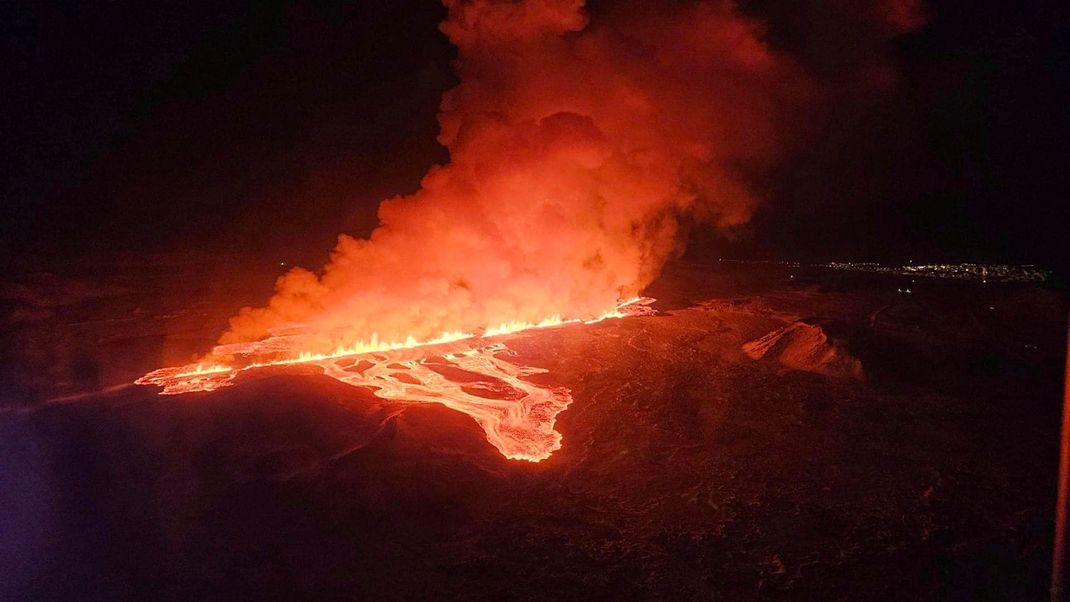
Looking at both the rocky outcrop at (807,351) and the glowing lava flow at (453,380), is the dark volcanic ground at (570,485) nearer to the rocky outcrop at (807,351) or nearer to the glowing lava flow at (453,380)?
the rocky outcrop at (807,351)

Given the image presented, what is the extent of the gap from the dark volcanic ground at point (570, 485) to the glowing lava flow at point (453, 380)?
1.21 feet

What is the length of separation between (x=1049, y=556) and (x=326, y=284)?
12695 mm

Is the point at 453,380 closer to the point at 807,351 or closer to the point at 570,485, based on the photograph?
the point at 570,485

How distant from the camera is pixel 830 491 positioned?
596 centimetres

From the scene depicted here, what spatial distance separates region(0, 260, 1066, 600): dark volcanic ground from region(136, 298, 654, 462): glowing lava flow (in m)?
0.37

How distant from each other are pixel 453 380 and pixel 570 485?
13.3ft

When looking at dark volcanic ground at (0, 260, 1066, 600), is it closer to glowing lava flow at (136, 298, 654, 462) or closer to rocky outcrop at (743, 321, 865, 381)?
rocky outcrop at (743, 321, 865, 381)

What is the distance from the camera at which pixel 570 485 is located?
620 centimetres

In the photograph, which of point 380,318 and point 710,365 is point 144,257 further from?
point 710,365

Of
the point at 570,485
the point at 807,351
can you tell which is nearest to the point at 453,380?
the point at 570,485

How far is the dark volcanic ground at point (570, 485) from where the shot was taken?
183 inches

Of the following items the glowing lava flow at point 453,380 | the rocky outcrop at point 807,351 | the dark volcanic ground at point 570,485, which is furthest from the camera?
the rocky outcrop at point 807,351

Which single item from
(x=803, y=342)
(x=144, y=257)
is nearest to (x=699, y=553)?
(x=803, y=342)

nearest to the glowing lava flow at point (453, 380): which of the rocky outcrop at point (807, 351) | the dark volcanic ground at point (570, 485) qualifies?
the dark volcanic ground at point (570, 485)
